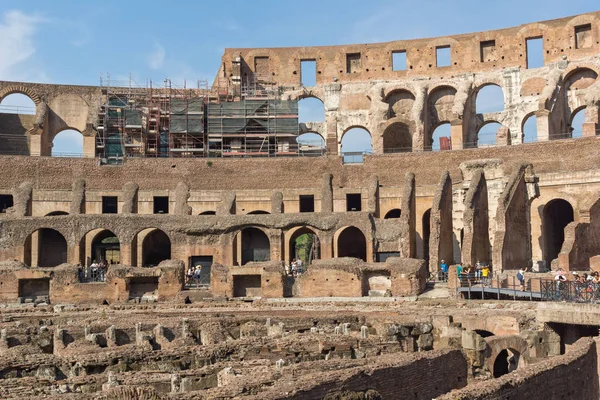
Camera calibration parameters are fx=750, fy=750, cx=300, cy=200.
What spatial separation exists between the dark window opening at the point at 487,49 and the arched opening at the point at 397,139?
7.03 metres

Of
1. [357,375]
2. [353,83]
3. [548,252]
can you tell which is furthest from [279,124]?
[357,375]

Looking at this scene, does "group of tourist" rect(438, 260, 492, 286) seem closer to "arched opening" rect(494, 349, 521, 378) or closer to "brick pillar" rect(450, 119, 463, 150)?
"arched opening" rect(494, 349, 521, 378)

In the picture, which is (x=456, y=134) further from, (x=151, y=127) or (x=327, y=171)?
(x=151, y=127)

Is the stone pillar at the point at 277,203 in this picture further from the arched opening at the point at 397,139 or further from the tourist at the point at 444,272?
the arched opening at the point at 397,139

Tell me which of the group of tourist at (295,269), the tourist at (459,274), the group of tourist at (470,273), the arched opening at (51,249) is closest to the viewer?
the group of tourist at (470,273)

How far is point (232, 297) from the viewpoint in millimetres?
30344

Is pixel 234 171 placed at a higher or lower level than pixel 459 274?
higher

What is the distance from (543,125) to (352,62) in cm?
1411

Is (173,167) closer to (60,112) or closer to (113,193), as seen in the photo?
(113,193)

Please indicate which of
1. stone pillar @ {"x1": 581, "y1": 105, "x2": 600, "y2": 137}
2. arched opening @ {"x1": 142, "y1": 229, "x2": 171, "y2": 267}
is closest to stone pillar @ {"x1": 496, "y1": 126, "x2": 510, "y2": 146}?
stone pillar @ {"x1": 581, "y1": 105, "x2": 600, "y2": 137}

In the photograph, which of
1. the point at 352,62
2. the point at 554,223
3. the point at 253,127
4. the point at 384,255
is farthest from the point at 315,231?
the point at 352,62

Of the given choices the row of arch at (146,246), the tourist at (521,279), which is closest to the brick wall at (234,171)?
the row of arch at (146,246)

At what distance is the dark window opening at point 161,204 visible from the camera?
40.9 m

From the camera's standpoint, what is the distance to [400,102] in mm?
50312
